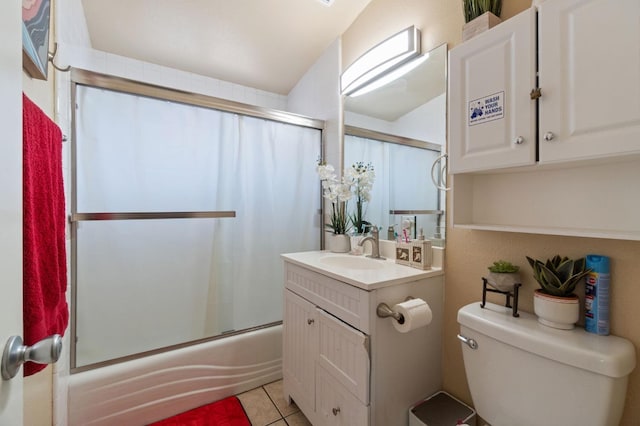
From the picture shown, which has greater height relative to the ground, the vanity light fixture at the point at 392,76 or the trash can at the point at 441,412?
the vanity light fixture at the point at 392,76

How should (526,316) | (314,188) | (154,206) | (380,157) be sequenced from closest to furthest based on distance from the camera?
(526,316)
(154,206)
(380,157)
(314,188)

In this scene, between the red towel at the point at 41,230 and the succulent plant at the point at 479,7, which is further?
the succulent plant at the point at 479,7

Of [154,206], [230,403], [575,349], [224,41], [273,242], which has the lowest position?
[230,403]

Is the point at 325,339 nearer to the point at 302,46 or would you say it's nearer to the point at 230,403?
the point at 230,403

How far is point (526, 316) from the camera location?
94 cm

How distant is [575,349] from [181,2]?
2.43 meters

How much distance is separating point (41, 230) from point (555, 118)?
1474mm

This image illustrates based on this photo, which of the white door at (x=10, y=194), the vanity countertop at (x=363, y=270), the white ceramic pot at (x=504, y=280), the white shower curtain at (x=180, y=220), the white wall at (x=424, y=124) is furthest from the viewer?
the white shower curtain at (x=180, y=220)

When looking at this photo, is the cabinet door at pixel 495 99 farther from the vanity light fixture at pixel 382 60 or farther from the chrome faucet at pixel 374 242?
the chrome faucet at pixel 374 242

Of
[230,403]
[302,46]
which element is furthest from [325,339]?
[302,46]

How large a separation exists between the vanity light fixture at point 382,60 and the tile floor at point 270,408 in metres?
2.01

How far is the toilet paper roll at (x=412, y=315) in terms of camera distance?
97cm

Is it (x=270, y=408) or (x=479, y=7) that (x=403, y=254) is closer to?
(x=479, y=7)

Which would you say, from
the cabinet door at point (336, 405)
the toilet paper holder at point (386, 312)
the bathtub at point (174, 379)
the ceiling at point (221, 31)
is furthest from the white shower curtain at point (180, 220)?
the toilet paper holder at point (386, 312)
